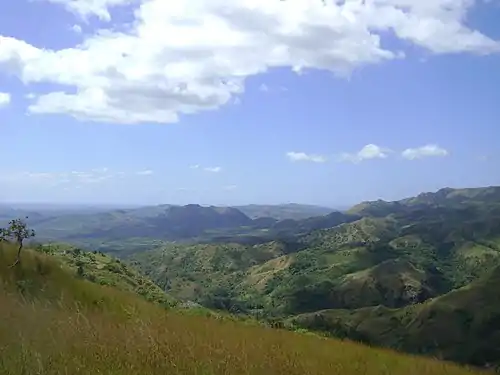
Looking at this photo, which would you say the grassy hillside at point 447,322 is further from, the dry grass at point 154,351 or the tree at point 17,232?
the dry grass at point 154,351

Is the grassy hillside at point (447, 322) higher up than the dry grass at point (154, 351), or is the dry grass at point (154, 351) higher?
the dry grass at point (154, 351)

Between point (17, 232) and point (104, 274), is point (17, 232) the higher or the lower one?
the higher one

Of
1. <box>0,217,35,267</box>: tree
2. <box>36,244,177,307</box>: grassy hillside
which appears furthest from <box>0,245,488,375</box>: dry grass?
<box>36,244,177,307</box>: grassy hillside

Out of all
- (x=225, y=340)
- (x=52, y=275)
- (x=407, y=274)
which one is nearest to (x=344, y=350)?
(x=225, y=340)

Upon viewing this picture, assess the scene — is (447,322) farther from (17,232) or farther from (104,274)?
(17,232)

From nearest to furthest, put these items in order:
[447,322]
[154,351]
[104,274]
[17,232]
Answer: [154,351]
[17,232]
[104,274]
[447,322]

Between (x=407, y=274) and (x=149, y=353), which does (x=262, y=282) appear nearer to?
(x=407, y=274)

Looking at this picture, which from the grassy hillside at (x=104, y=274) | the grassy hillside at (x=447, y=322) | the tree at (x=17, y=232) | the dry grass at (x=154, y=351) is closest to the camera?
the dry grass at (x=154, y=351)

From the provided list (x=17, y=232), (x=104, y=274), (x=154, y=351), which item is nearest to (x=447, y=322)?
(x=104, y=274)

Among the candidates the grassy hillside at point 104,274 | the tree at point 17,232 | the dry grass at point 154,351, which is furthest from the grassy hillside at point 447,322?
the dry grass at point 154,351

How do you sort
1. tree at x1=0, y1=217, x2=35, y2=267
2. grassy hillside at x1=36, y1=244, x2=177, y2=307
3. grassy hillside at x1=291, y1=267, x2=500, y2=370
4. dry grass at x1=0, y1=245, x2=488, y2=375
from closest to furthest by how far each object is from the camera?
dry grass at x1=0, y1=245, x2=488, y2=375
tree at x1=0, y1=217, x2=35, y2=267
grassy hillside at x1=36, y1=244, x2=177, y2=307
grassy hillside at x1=291, y1=267, x2=500, y2=370

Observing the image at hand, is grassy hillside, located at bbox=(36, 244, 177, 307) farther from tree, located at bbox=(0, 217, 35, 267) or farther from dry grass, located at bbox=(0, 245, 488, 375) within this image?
dry grass, located at bbox=(0, 245, 488, 375)

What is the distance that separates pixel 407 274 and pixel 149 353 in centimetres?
18623

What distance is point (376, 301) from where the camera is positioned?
169m
